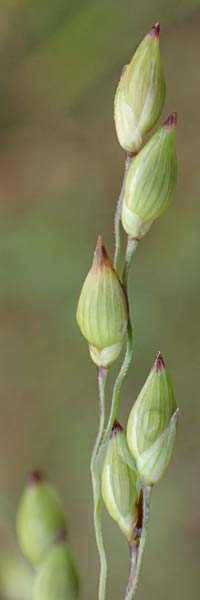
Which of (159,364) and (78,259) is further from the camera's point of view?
(78,259)

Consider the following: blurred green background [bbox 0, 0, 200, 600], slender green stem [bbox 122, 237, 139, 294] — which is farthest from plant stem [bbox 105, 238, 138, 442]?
blurred green background [bbox 0, 0, 200, 600]

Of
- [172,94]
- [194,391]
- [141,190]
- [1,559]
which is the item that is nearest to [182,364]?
[194,391]

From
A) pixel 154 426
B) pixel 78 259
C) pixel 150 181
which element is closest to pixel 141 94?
pixel 150 181

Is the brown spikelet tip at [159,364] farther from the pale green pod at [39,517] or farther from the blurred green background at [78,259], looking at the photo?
the blurred green background at [78,259]

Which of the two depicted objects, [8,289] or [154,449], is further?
[8,289]

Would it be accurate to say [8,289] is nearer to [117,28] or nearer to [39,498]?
[117,28]

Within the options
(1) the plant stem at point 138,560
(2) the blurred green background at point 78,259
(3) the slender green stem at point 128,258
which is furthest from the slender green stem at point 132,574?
(2) the blurred green background at point 78,259

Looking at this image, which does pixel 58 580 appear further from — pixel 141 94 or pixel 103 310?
pixel 141 94
